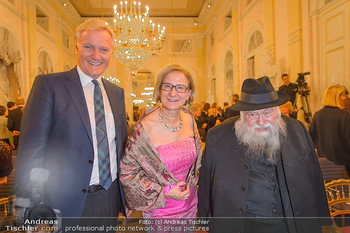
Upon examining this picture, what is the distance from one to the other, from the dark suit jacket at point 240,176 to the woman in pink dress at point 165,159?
5.5 inches

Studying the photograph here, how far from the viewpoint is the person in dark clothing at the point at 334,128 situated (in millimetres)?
3271

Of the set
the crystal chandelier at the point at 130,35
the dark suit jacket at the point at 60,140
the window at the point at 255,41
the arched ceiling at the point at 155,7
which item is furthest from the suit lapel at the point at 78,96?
the arched ceiling at the point at 155,7

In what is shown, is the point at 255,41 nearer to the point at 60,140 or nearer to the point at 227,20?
the point at 227,20

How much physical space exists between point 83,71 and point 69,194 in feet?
2.75

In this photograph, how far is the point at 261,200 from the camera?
1647 millimetres

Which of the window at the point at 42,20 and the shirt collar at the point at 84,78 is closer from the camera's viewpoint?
the shirt collar at the point at 84,78

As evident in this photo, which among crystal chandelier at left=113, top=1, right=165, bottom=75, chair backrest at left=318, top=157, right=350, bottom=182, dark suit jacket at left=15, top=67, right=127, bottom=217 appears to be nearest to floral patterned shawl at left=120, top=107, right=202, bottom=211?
dark suit jacket at left=15, top=67, right=127, bottom=217

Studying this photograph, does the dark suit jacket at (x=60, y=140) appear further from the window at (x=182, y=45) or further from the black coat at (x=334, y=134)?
the window at (x=182, y=45)

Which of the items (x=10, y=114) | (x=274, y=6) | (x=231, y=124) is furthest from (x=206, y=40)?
(x=231, y=124)

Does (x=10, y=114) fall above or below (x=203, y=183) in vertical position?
above

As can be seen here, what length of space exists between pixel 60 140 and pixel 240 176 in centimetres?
123

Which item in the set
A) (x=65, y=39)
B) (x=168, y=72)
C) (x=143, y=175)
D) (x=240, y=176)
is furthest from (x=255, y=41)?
(x=65, y=39)

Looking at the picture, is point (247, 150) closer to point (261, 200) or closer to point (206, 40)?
point (261, 200)

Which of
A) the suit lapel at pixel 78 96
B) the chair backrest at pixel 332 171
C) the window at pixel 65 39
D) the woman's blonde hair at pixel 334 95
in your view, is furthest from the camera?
the window at pixel 65 39
